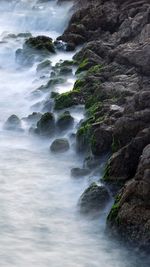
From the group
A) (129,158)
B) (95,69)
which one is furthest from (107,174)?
(95,69)

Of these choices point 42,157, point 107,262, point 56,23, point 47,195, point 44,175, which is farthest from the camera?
point 56,23

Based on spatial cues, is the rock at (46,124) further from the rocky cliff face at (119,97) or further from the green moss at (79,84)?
the green moss at (79,84)

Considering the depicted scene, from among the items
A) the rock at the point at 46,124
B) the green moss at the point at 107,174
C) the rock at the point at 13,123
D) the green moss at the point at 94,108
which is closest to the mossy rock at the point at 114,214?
the green moss at the point at 107,174

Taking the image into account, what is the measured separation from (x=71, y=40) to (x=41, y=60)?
7.69 ft

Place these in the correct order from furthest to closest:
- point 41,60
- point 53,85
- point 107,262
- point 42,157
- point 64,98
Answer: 1. point 41,60
2. point 53,85
3. point 64,98
4. point 42,157
5. point 107,262

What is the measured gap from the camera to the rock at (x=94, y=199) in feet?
46.7

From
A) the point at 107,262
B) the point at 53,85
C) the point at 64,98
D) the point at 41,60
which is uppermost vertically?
the point at 41,60

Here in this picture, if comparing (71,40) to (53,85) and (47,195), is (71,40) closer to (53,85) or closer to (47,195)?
(53,85)

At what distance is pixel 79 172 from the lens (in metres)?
16.5

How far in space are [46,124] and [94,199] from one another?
6.19 m

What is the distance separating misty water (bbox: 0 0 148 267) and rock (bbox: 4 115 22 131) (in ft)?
0.71

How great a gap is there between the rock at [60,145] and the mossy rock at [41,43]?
12.2 meters

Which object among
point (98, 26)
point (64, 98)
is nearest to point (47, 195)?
point (64, 98)

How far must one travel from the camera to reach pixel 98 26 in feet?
99.7
